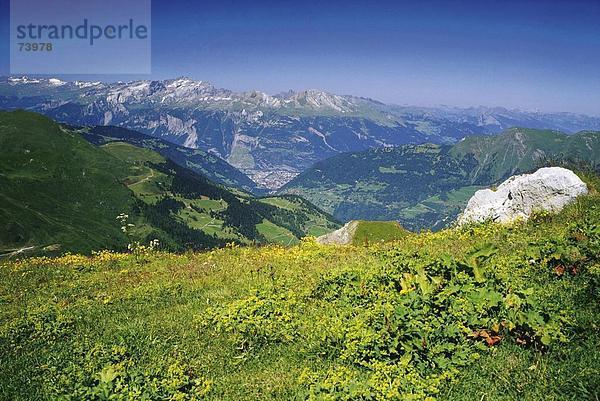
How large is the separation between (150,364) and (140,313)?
4.39 m

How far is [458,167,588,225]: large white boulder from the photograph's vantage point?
22.9m

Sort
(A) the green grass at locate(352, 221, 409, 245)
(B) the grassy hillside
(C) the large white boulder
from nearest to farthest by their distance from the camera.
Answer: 1. (B) the grassy hillside
2. (C) the large white boulder
3. (A) the green grass at locate(352, 221, 409, 245)

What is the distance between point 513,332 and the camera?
25.8ft

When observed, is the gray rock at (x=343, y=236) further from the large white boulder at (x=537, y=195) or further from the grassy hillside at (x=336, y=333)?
the grassy hillside at (x=336, y=333)

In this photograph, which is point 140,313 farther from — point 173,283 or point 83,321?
point 173,283

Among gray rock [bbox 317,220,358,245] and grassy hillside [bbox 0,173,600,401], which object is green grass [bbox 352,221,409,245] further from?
grassy hillside [bbox 0,173,600,401]

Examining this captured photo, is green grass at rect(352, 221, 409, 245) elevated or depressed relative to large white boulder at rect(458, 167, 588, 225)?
depressed

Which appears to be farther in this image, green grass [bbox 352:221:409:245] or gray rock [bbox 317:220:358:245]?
gray rock [bbox 317:220:358:245]

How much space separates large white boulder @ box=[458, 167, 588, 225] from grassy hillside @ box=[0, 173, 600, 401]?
10553mm

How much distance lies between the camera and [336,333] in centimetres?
878

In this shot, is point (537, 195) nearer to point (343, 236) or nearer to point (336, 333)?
point (343, 236)

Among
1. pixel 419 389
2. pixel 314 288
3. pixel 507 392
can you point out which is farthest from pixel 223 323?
pixel 507 392

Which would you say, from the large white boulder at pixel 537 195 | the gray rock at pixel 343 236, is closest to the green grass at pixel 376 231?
the gray rock at pixel 343 236

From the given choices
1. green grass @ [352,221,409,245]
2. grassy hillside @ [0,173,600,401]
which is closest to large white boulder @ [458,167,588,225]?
green grass @ [352,221,409,245]
